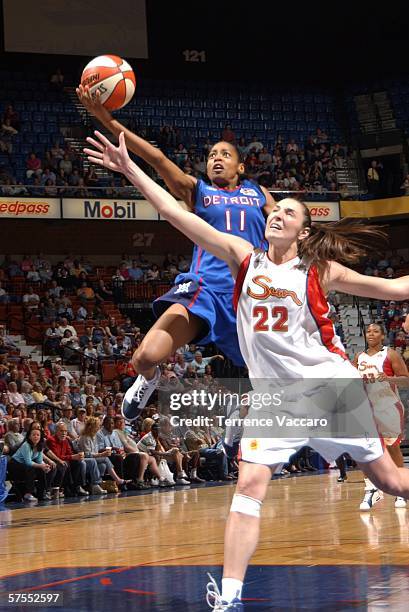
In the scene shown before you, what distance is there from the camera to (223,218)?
626 cm

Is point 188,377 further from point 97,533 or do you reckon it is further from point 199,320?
point 199,320

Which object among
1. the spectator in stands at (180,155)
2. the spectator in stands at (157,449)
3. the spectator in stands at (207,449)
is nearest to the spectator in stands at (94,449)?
the spectator in stands at (157,449)

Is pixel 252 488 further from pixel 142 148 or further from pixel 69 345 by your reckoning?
pixel 69 345

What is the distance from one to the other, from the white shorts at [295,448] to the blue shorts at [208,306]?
5.22 feet

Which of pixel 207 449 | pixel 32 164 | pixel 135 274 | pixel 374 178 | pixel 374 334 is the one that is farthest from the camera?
pixel 374 178

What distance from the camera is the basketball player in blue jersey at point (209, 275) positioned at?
19.9ft

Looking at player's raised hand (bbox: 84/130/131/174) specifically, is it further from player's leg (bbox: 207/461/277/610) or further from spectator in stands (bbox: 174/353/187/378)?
spectator in stands (bbox: 174/353/187/378)

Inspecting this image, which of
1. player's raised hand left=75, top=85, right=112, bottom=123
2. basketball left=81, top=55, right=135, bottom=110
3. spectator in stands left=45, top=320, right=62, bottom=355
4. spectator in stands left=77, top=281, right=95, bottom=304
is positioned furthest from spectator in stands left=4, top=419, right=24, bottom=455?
spectator in stands left=77, top=281, right=95, bottom=304

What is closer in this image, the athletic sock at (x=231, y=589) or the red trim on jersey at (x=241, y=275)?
the athletic sock at (x=231, y=589)

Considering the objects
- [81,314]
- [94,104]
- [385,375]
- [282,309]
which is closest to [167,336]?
[282,309]

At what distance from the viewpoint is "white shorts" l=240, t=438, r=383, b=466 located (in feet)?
15.1

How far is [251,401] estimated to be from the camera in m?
4.81

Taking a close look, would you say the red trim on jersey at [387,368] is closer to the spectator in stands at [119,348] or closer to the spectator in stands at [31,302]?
the spectator in stands at [119,348]

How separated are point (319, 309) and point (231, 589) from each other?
1481 millimetres
